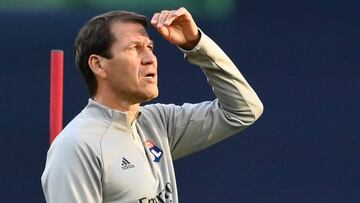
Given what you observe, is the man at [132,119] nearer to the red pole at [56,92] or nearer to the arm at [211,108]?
the arm at [211,108]

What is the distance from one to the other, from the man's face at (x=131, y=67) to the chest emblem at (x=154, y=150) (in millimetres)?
118

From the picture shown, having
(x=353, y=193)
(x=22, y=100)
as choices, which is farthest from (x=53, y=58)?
(x=353, y=193)

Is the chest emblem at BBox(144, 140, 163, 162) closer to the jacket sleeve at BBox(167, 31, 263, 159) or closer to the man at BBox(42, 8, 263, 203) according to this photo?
the man at BBox(42, 8, 263, 203)

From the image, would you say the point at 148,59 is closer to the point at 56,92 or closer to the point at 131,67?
the point at 131,67

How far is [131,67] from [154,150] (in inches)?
9.1

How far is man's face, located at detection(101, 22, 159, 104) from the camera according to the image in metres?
2.96

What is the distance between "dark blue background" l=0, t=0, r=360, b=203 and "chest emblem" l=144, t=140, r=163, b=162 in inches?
73.6

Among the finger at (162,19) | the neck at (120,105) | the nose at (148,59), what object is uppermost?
the finger at (162,19)

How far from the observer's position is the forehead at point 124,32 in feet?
9.82

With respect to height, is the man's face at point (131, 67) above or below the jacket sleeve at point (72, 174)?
above

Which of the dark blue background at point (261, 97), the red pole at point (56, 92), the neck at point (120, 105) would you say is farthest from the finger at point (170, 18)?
the dark blue background at point (261, 97)

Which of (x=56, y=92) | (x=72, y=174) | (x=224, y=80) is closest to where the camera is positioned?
(x=72, y=174)

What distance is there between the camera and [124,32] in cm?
300

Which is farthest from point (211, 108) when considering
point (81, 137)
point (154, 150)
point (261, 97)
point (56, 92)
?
point (261, 97)
